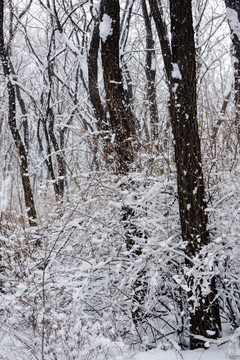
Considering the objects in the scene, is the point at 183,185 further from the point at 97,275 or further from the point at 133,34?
the point at 133,34

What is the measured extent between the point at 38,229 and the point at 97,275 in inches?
Result: 38.9

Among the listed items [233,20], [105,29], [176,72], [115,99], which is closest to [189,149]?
[176,72]

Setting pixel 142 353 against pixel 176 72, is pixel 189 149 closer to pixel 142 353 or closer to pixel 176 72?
pixel 176 72

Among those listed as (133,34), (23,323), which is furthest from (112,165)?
(133,34)

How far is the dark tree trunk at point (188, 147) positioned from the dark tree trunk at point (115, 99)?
946 millimetres

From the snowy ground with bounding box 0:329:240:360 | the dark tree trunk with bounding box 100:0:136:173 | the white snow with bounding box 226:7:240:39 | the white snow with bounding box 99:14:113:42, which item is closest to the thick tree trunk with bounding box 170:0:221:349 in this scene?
the snowy ground with bounding box 0:329:240:360

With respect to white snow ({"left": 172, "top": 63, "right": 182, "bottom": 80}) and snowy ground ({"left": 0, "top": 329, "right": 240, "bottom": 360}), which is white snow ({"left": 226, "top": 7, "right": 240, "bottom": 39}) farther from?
snowy ground ({"left": 0, "top": 329, "right": 240, "bottom": 360})

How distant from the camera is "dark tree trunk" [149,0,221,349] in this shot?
146 inches

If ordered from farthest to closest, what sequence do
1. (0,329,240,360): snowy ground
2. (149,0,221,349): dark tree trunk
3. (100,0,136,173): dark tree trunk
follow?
(100,0,136,173): dark tree trunk < (149,0,221,349): dark tree trunk < (0,329,240,360): snowy ground

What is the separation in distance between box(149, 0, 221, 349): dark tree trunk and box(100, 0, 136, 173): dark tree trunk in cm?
95

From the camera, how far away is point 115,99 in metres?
4.86

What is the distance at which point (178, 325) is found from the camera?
4.14m

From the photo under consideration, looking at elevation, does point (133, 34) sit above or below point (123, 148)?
above

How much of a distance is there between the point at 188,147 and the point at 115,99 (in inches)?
62.1
